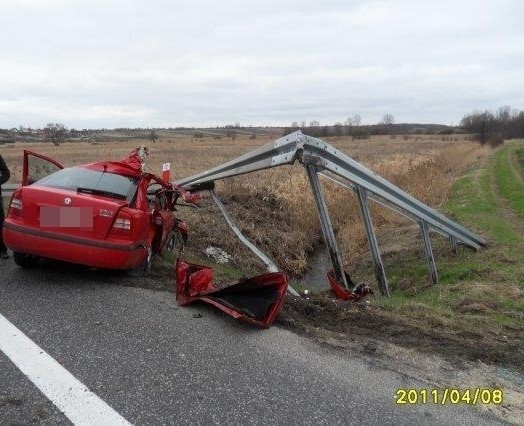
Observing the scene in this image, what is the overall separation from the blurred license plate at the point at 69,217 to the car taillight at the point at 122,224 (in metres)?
0.26

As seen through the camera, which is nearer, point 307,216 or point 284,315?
point 284,315

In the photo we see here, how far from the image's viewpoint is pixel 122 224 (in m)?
5.32

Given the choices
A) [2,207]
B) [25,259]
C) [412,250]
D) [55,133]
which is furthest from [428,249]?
[55,133]

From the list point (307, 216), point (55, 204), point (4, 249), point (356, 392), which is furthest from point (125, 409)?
point (307, 216)

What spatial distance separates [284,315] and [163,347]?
134cm

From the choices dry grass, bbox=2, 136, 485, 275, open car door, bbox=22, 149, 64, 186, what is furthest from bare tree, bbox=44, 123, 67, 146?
open car door, bbox=22, 149, 64, 186

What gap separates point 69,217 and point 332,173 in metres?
3.42

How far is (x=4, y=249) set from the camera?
21.3 ft

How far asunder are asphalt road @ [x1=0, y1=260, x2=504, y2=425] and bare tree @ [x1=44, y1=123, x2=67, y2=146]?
66877mm

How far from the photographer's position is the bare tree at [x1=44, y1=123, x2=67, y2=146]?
67.1m

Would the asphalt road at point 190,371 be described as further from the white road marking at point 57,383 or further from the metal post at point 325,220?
the metal post at point 325,220

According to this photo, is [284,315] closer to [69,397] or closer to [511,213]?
[69,397]
